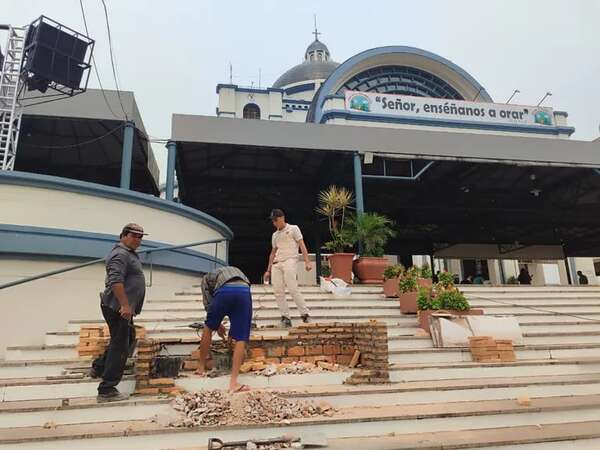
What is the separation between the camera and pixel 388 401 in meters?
3.47

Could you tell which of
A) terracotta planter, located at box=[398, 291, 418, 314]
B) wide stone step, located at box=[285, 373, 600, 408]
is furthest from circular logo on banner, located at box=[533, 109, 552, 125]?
wide stone step, located at box=[285, 373, 600, 408]

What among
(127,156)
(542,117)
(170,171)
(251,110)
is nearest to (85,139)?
(127,156)

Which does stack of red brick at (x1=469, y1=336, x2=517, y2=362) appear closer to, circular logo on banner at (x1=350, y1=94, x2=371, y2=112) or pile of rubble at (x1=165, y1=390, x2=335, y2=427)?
pile of rubble at (x1=165, y1=390, x2=335, y2=427)

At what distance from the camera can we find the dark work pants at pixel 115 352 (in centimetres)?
321

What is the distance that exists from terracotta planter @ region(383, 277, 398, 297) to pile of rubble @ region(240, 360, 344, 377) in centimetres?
285

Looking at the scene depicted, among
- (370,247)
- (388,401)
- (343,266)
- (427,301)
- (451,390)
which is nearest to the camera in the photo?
(388,401)

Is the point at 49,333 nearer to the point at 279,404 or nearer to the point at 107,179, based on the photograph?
the point at 279,404

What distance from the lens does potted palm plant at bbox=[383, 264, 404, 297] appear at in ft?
21.9

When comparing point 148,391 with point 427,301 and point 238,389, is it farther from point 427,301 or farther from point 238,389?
point 427,301

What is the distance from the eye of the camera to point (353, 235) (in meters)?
8.09

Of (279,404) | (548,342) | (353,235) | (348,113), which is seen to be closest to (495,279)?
(348,113)

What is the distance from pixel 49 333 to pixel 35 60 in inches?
244


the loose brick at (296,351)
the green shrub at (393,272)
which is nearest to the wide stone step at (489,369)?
the loose brick at (296,351)

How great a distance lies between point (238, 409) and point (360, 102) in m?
14.1
